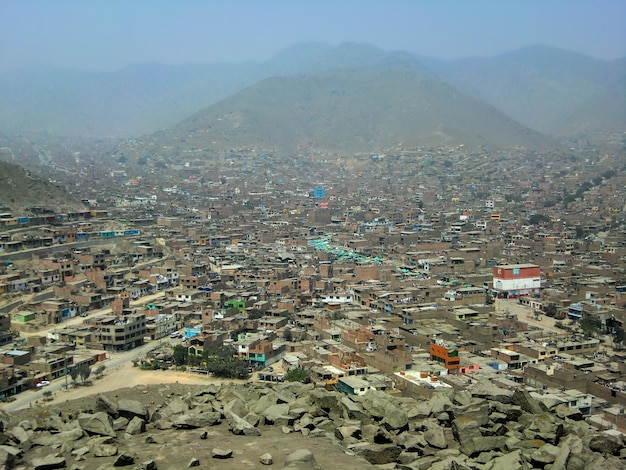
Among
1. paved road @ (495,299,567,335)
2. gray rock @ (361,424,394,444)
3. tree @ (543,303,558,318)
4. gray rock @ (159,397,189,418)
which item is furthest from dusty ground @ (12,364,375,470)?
tree @ (543,303,558,318)

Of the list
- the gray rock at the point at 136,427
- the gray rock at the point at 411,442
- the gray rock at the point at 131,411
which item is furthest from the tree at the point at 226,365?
the gray rock at the point at 411,442

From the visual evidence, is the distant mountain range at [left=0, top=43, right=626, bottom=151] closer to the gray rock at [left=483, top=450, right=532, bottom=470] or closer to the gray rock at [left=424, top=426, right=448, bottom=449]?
the gray rock at [left=424, top=426, right=448, bottom=449]

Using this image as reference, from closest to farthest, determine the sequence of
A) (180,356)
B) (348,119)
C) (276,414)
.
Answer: (276,414), (180,356), (348,119)

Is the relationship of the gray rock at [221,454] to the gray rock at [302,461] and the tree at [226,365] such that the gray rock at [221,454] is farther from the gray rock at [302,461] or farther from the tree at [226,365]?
the tree at [226,365]

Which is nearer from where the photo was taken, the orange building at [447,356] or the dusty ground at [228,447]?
the dusty ground at [228,447]

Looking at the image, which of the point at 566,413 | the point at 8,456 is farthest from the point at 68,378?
the point at 566,413

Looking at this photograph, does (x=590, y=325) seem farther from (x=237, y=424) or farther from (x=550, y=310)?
(x=237, y=424)
